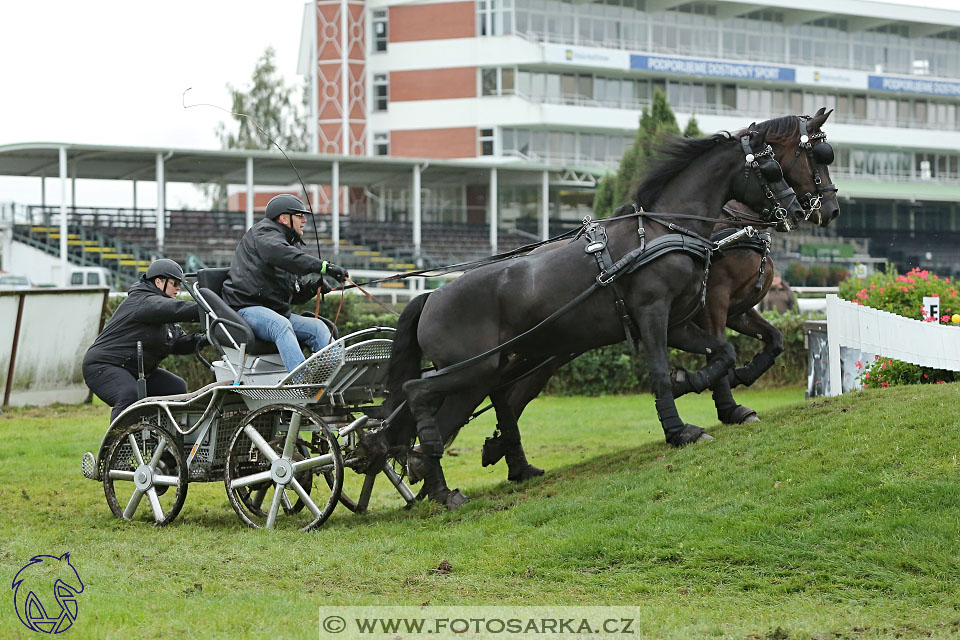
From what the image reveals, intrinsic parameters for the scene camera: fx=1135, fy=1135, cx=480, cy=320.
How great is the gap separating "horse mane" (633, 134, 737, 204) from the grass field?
6.33ft

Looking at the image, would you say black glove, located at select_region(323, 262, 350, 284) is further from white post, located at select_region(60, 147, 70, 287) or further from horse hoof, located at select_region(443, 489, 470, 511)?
white post, located at select_region(60, 147, 70, 287)

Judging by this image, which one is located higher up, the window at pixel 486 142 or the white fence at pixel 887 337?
the window at pixel 486 142

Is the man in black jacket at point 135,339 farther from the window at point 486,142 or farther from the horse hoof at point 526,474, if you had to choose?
the window at point 486,142

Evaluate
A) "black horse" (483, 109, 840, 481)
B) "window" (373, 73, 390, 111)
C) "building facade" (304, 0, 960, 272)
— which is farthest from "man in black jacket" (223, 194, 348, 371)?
"window" (373, 73, 390, 111)

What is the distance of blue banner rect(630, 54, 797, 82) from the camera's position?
54.8 metres

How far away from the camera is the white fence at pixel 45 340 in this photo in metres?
15.8

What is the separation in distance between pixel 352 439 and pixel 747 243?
12.0 ft

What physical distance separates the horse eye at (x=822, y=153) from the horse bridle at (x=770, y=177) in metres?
0.28

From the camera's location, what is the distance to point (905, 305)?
1288 cm

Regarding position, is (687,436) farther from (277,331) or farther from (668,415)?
(277,331)

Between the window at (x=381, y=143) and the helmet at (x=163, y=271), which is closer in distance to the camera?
the helmet at (x=163, y=271)

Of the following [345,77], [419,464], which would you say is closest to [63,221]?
[345,77]

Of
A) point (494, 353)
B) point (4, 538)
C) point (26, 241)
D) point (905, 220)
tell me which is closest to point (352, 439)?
point (494, 353)

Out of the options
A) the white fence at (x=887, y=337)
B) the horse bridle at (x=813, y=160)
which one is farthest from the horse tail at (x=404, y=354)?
the white fence at (x=887, y=337)
